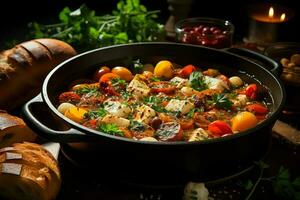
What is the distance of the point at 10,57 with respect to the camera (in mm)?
2697

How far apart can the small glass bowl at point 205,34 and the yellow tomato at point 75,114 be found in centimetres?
109

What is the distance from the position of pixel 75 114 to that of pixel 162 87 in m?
0.55

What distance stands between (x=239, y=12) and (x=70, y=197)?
2690 millimetres

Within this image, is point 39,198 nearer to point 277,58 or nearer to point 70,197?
point 70,197

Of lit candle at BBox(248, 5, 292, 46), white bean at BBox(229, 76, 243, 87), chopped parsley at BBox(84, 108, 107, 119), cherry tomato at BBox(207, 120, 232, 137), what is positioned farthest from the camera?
lit candle at BBox(248, 5, 292, 46)

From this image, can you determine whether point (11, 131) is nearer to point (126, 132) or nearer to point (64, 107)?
point (64, 107)

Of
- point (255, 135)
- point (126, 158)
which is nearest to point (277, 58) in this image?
point (255, 135)

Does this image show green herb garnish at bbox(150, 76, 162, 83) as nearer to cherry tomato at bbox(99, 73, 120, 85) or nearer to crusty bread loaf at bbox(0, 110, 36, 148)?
cherry tomato at bbox(99, 73, 120, 85)

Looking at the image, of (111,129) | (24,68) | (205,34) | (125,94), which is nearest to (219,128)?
(111,129)

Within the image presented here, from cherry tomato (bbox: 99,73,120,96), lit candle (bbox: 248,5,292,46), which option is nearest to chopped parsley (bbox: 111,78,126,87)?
cherry tomato (bbox: 99,73,120,96)

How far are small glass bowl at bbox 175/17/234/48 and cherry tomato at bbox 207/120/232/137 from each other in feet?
3.27

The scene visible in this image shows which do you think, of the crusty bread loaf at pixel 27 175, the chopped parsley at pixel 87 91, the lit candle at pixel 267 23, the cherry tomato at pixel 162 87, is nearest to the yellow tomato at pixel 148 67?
the cherry tomato at pixel 162 87

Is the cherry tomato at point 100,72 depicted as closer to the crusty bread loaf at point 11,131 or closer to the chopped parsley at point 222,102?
the crusty bread loaf at point 11,131

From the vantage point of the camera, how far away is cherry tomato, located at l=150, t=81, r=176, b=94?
8.13 ft
